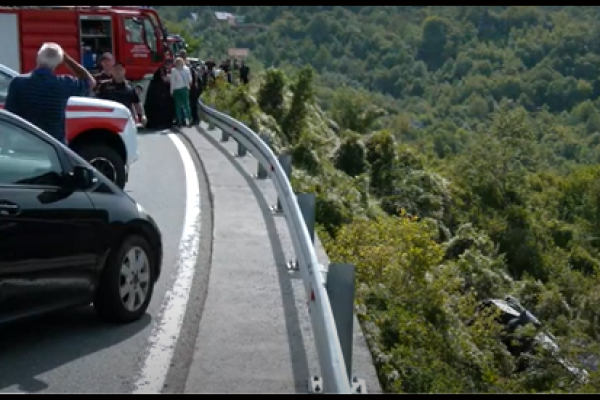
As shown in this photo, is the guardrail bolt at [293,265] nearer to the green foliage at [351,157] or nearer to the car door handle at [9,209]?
the car door handle at [9,209]

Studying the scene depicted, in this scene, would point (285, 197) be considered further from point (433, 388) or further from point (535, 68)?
point (535, 68)

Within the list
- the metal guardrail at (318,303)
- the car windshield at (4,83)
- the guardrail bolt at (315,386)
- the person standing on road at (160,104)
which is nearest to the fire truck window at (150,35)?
the person standing on road at (160,104)

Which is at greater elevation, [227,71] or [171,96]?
[171,96]

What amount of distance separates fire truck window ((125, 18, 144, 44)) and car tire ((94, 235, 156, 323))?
20522 millimetres


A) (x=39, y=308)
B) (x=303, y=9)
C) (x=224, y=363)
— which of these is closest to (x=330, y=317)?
(x=224, y=363)

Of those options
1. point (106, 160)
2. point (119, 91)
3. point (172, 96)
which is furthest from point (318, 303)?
point (172, 96)

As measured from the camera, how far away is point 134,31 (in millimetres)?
27031

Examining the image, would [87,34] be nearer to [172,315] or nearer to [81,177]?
[172,315]

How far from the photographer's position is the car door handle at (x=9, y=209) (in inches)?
229

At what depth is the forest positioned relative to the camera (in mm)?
9891

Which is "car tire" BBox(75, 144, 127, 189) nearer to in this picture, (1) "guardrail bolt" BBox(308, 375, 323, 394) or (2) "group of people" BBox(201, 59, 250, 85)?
(1) "guardrail bolt" BBox(308, 375, 323, 394)

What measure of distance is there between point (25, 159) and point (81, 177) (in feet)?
1.19

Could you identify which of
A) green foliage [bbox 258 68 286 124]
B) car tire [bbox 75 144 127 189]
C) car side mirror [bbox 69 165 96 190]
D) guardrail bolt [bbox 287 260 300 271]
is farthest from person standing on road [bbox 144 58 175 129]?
car side mirror [bbox 69 165 96 190]
